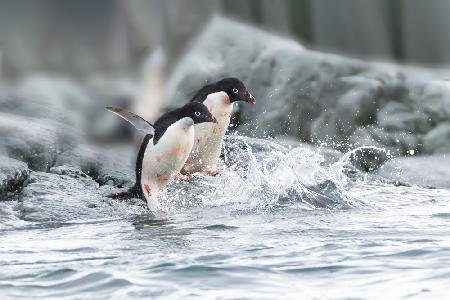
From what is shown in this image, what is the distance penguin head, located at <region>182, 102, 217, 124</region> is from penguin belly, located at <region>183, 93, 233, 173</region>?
0.95 metres

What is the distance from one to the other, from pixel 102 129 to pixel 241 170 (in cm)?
230

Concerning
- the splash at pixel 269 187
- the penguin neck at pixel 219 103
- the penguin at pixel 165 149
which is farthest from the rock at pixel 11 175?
the penguin neck at pixel 219 103

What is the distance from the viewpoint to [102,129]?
32.5 feet

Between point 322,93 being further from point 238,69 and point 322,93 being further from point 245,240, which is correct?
point 245,240

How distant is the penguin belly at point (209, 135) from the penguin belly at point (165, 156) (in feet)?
2.89

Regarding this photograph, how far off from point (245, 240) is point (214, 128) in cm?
259

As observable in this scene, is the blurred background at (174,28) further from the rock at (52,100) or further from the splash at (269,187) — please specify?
the splash at (269,187)

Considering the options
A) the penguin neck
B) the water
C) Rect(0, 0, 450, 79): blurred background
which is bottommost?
the water

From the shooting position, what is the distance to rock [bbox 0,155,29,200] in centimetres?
733

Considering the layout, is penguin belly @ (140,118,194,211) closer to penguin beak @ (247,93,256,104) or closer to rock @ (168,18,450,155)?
penguin beak @ (247,93,256,104)

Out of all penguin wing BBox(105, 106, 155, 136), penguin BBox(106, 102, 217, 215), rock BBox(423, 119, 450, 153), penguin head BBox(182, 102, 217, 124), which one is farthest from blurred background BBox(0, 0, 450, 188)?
penguin head BBox(182, 102, 217, 124)

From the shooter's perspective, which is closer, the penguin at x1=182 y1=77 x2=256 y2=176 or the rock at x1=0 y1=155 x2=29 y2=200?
the rock at x1=0 y1=155 x2=29 y2=200

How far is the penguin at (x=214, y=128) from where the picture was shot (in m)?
8.27

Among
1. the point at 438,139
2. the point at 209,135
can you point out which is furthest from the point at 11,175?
the point at 438,139
